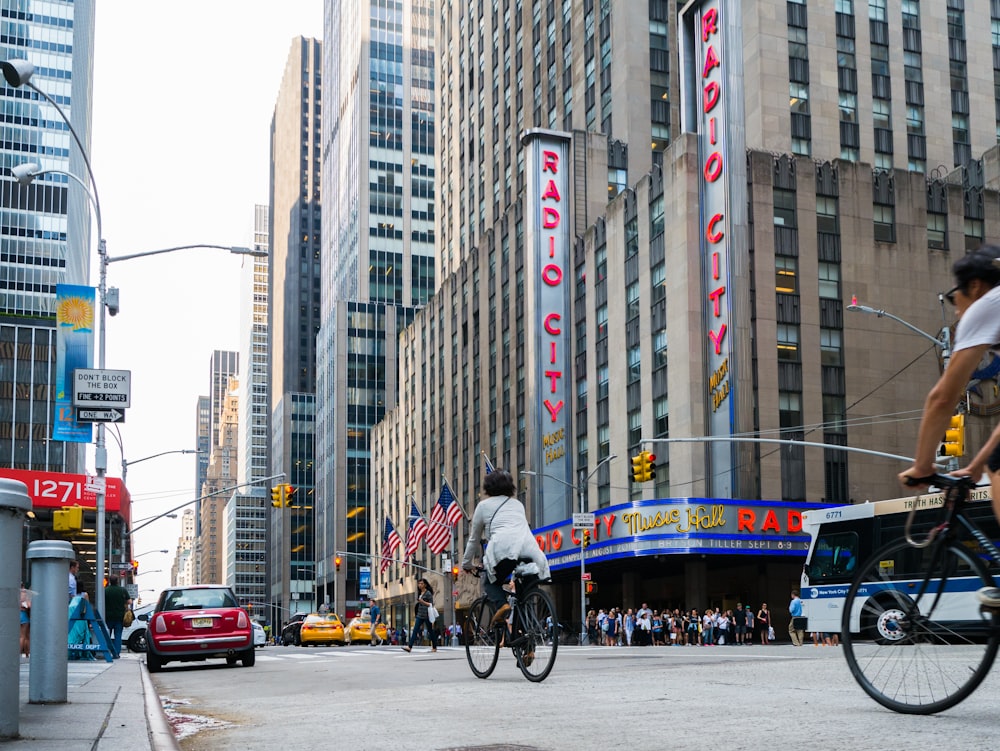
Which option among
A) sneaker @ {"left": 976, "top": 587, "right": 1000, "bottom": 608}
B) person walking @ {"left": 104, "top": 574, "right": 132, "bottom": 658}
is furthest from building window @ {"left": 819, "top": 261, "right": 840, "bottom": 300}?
sneaker @ {"left": 976, "top": 587, "right": 1000, "bottom": 608}

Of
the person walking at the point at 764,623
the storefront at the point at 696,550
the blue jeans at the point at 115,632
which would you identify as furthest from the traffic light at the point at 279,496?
the person walking at the point at 764,623

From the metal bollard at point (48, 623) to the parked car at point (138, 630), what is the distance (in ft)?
89.0

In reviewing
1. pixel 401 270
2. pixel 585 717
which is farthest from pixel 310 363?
pixel 585 717

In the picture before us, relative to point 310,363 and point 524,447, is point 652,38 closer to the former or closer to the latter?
point 524,447

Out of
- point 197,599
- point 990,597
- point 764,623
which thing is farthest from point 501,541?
point 764,623

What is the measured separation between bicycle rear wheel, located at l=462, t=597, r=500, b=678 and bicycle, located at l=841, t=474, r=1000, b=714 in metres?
5.24

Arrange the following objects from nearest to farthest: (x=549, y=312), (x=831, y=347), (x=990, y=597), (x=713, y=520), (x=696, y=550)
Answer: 1. (x=990, y=597)
2. (x=713, y=520)
3. (x=696, y=550)
4. (x=831, y=347)
5. (x=549, y=312)

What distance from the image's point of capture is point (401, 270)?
133500 millimetres

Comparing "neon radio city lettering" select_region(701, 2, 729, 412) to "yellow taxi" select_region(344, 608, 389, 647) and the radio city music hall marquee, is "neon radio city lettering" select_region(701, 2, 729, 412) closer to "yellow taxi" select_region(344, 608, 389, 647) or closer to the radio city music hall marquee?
the radio city music hall marquee

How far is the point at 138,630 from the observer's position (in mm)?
35406

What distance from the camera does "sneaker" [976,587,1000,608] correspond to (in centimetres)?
502

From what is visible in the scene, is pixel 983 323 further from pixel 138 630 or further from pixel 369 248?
pixel 369 248

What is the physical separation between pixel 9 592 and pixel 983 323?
15.0 ft

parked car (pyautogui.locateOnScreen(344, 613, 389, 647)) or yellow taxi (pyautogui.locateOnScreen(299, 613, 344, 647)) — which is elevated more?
yellow taxi (pyautogui.locateOnScreen(299, 613, 344, 647))
